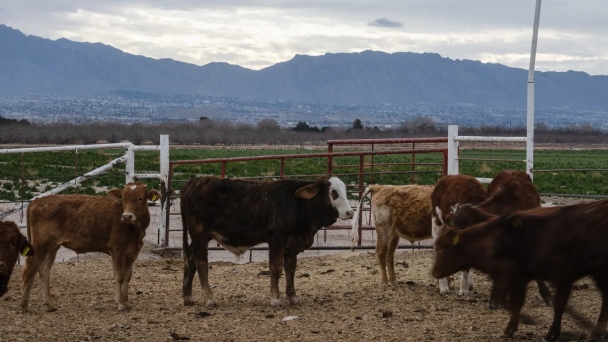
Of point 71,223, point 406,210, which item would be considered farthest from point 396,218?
point 71,223

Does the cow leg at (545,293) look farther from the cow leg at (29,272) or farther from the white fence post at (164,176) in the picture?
the white fence post at (164,176)

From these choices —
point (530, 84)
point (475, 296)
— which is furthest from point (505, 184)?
point (530, 84)

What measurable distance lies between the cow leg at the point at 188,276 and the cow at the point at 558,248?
397 cm

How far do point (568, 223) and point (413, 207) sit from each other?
13.0 ft

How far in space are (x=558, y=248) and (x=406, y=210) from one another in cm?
406

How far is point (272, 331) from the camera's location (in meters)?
8.44

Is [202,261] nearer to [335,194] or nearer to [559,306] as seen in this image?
[335,194]

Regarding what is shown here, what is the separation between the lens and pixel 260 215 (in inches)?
399

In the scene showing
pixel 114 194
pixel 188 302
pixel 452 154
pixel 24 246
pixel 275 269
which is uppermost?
pixel 452 154

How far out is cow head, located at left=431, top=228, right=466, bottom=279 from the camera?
7730 mm

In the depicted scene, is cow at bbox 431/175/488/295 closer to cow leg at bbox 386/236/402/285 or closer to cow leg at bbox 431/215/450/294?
cow leg at bbox 431/215/450/294

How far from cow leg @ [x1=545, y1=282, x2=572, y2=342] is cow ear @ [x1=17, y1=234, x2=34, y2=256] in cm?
526

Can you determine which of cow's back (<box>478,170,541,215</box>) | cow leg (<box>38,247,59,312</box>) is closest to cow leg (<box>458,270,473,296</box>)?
cow's back (<box>478,170,541,215</box>)

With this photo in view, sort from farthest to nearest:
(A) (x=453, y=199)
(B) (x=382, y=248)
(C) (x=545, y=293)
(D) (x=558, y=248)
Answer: (B) (x=382, y=248) < (A) (x=453, y=199) < (C) (x=545, y=293) < (D) (x=558, y=248)
